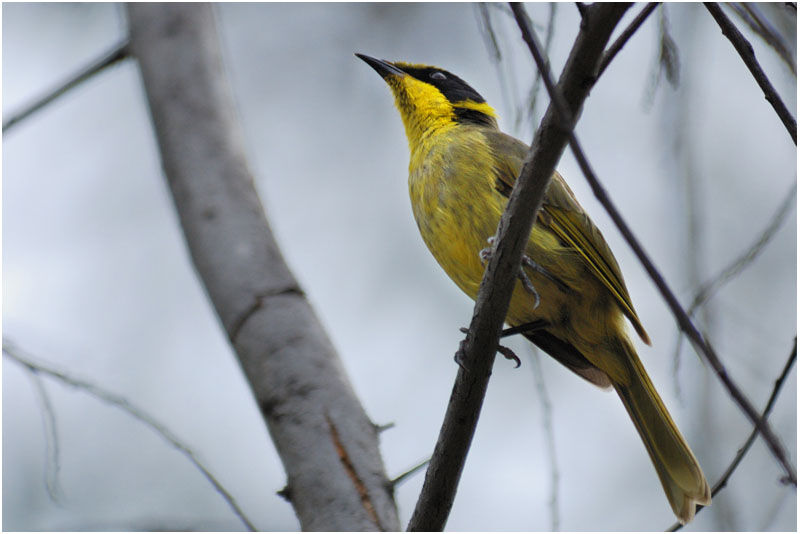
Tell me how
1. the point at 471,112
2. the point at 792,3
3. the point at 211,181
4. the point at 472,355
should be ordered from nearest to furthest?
the point at 792,3 < the point at 472,355 < the point at 211,181 < the point at 471,112

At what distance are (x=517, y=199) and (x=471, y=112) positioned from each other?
2.21 meters

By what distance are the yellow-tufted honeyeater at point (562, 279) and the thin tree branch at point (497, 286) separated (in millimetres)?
831

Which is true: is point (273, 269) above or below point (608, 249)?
above

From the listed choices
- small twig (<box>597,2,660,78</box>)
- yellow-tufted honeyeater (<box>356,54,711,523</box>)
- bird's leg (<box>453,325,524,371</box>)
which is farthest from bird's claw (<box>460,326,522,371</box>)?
small twig (<box>597,2,660,78</box>)

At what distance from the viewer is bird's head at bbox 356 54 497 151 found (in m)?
4.05

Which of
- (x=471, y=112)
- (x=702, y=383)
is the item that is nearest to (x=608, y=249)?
(x=702, y=383)

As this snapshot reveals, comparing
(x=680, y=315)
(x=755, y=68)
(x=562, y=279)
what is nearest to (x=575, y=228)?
(x=562, y=279)

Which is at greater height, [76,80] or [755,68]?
[76,80]

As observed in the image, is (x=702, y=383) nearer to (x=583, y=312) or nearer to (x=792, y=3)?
(x=583, y=312)

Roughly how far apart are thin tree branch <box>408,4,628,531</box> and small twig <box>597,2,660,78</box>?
0.03 meters

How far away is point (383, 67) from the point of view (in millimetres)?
4500

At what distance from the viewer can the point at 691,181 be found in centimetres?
307

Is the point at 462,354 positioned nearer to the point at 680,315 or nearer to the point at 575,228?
the point at 680,315

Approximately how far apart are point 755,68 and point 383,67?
2.85m
